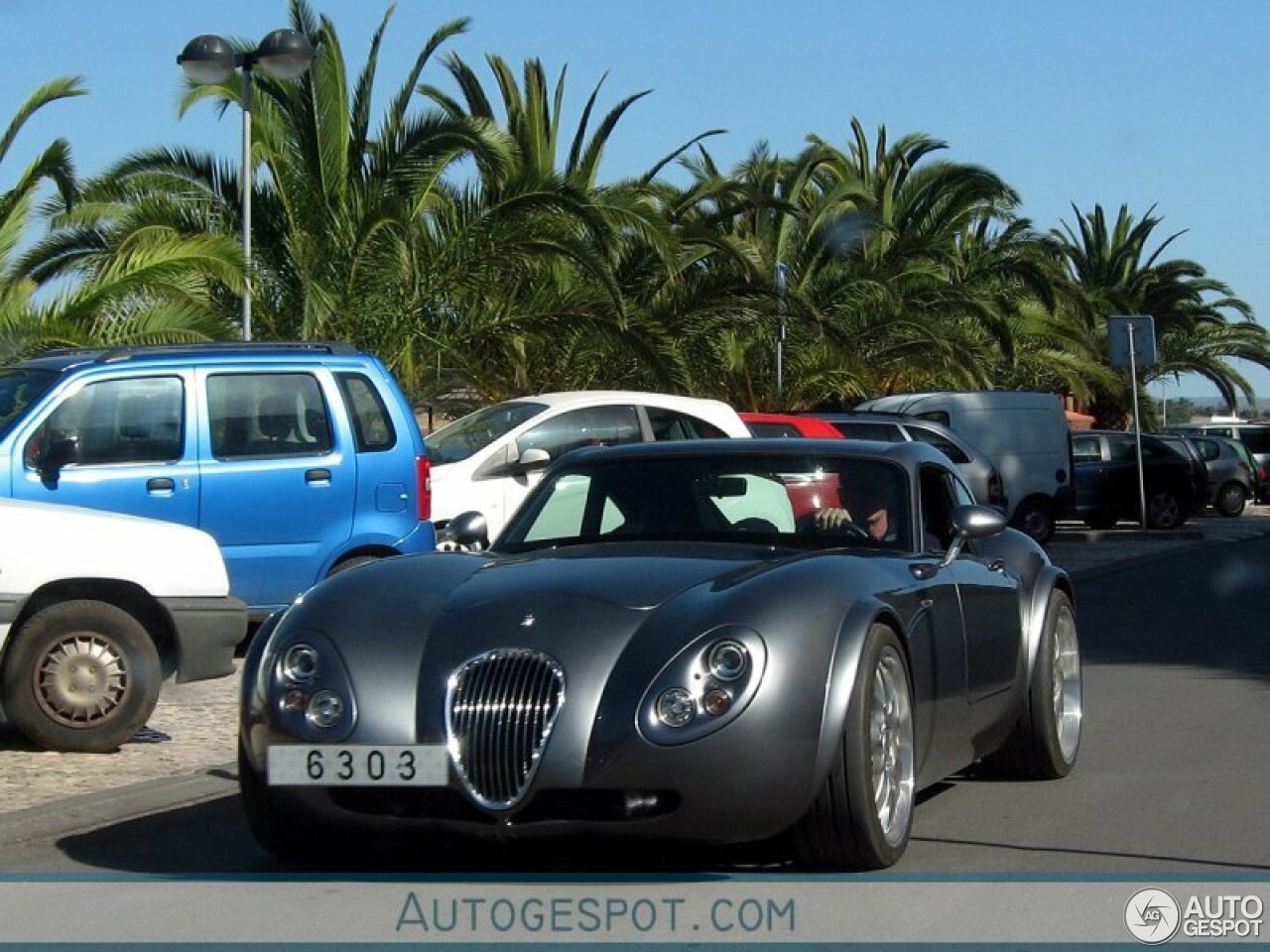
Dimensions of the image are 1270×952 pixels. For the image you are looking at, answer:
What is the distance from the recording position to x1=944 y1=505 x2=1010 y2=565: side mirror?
756 centimetres

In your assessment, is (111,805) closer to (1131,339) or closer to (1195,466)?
(1131,339)

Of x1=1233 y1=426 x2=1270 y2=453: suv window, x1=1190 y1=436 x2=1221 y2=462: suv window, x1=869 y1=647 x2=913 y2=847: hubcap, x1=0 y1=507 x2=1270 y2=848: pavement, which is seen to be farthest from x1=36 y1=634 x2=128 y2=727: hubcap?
x1=1233 y1=426 x2=1270 y2=453: suv window

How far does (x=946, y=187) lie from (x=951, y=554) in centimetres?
2942

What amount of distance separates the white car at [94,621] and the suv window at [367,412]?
3.49 metres

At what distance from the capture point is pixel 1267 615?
16.5 metres

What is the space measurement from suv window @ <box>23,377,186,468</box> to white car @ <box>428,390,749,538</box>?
12.5 ft

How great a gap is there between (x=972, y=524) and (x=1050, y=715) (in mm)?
1217

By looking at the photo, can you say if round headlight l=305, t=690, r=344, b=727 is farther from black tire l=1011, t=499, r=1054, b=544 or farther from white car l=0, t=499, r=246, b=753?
black tire l=1011, t=499, r=1054, b=544

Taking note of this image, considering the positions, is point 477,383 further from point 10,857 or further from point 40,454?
point 10,857

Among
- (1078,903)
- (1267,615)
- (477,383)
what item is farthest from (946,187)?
(1078,903)

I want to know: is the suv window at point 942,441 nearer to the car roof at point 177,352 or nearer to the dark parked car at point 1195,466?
the dark parked car at point 1195,466

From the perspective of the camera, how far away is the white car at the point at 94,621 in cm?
945

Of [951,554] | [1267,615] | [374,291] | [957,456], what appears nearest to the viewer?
[951,554]

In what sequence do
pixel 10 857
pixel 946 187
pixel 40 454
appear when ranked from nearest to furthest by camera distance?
pixel 10 857
pixel 40 454
pixel 946 187
